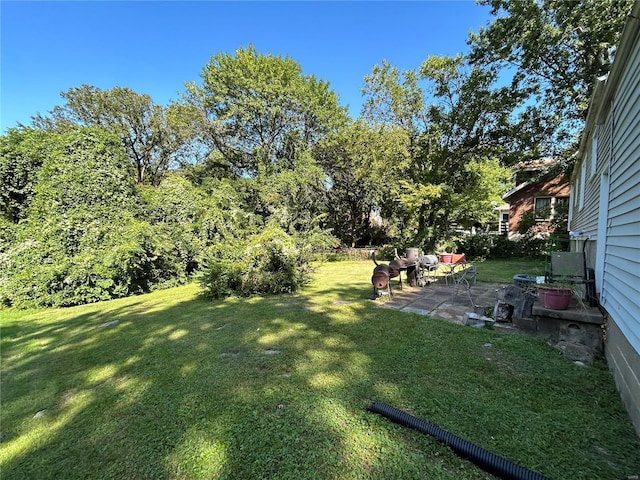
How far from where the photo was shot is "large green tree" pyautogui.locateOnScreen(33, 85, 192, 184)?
17703 mm

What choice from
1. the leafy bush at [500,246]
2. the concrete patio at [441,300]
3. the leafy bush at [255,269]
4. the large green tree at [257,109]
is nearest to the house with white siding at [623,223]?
the concrete patio at [441,300]

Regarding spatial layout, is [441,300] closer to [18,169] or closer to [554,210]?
[18,169]

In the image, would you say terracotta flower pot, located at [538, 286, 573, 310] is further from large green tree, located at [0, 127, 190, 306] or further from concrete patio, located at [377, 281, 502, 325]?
large green tree, located at [0, 127, 190, 306]

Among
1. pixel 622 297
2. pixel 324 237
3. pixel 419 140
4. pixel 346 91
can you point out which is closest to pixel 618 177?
pixel 622 297

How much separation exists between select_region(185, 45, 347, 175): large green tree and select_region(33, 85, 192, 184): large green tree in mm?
1835

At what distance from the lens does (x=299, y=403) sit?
8.21ft

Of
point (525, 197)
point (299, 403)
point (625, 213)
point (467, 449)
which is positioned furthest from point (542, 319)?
point (525, 197)

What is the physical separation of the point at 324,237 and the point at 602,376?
1063 centimetres

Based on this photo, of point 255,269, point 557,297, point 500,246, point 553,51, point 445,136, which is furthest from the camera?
point 500,246

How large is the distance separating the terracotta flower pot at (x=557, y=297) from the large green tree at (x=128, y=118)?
1871cm

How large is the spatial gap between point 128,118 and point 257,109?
865 centimetres

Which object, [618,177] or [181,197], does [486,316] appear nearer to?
[618,177]

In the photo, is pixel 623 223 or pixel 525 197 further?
pixel 525 197

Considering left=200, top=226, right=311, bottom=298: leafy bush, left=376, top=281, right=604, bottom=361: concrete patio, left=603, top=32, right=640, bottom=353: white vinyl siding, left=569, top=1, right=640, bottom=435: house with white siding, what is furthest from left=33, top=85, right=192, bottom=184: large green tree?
left=603, top=32, right=640, bottom=353: white vinyl siding
